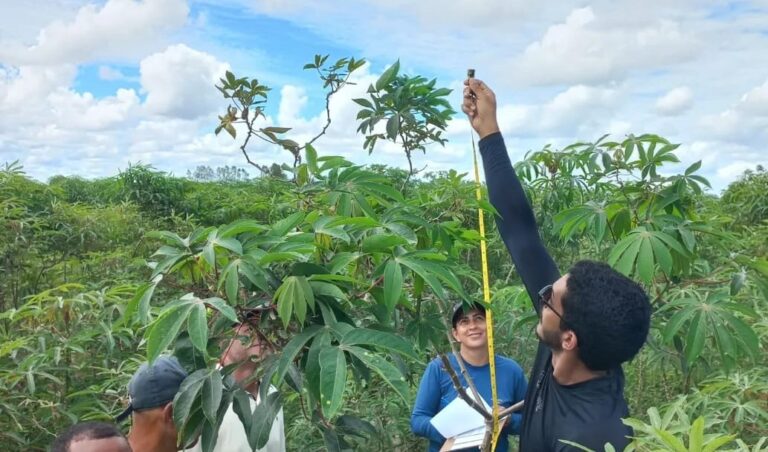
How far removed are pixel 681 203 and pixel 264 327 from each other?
1543mm

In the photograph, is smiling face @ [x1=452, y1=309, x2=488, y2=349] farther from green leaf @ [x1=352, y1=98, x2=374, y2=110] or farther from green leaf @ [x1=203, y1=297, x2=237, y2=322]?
green leaf @ [x1=203, y1=297, x2=237, y2=322]

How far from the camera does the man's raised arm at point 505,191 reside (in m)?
1.57

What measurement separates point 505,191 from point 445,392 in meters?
0.93

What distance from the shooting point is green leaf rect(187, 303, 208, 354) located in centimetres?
112

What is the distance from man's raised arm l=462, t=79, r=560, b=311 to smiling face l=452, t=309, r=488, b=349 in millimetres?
750

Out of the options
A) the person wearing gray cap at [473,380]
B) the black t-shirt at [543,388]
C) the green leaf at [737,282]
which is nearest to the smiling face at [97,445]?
the black t-shirt at [543,388]

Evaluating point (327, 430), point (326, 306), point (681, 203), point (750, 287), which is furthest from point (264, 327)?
point (750, 287)

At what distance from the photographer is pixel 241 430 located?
6.26ft

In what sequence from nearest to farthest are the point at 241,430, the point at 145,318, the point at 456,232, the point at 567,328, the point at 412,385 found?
the point at 145,318, the point at 567,328, the point at 456,232, the point at 241,430, the point at 412,385

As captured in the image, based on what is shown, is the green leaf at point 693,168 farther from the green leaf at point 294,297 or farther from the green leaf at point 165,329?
the green leaf at point 165,329

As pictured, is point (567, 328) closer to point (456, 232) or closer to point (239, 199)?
point (456, 232)

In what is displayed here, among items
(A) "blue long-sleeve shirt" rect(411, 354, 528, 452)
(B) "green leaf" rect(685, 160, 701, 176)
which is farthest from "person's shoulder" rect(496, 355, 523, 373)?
(B) "green leaf" rect(685, 160, 701, 176)

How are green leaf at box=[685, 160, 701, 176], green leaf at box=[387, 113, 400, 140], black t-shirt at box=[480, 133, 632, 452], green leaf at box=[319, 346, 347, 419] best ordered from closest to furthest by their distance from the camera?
1. green leaf at box=[319, 346, 347, 419]
2. black t-shirt at box=[480, 133, 632, 452]
3. green leaf at box=[387, 113, 400, 140]
4. green leaf at box=[685, 160, 701, 176]

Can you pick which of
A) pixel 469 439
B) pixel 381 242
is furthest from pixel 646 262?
pixel 381 242
